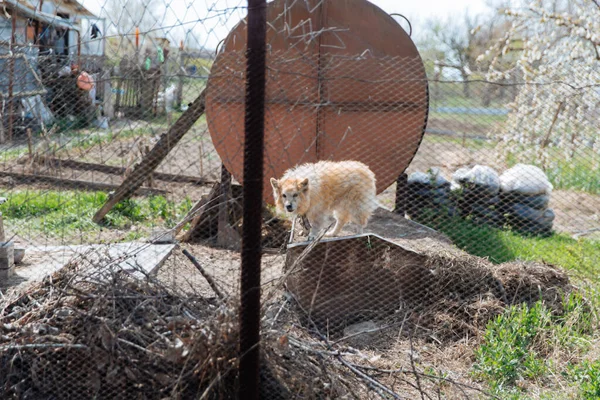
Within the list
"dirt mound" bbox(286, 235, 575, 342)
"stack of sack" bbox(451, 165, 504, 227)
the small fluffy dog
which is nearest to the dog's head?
the small fluffy dog

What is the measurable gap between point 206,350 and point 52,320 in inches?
36.7

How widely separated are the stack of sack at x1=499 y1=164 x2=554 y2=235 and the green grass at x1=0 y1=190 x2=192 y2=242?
4.18 metres

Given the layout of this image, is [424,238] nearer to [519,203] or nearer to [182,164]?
[519,203]

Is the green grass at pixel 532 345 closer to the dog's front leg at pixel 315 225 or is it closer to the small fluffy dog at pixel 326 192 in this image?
the small fluffy dog at pixel 326 192

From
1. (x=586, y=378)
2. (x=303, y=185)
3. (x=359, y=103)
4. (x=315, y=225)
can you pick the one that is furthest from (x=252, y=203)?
(x=359, y=103)

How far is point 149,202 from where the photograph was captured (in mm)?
8039

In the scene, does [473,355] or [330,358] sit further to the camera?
[473,355]

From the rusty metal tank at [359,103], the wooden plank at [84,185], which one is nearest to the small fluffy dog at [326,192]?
the rusty metal tank at [359,103]

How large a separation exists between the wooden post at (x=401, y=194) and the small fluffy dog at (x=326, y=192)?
4.09 feet

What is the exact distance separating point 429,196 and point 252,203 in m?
5.52

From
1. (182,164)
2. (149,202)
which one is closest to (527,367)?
(149,202)

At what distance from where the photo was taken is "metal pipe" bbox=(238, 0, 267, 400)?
8.70 feet

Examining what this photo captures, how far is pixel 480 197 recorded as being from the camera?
25.3ft

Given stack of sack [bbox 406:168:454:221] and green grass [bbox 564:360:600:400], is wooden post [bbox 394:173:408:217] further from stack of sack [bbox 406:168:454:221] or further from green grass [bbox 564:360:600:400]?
green grass [bbox 564:360:600:400]
